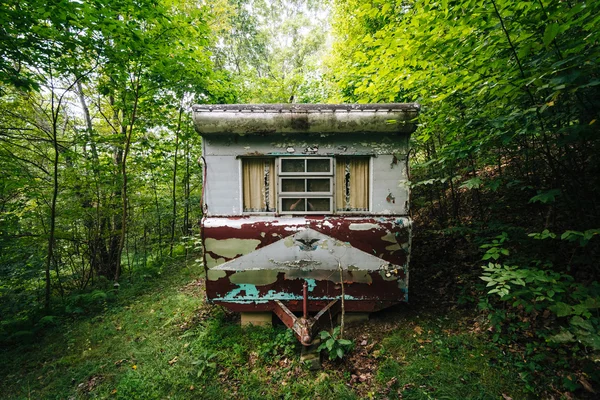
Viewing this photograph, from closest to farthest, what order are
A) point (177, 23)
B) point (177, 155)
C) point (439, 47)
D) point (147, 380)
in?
1. point (439, 47)
2. point (147, 380)
3. point (177, 23)
4. point (177, 155)

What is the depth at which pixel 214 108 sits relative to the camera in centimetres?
364

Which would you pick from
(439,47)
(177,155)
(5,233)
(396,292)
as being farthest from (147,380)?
(177,155)

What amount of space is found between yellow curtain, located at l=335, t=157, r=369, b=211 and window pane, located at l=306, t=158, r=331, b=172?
0.51ft

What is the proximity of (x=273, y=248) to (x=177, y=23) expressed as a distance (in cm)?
573

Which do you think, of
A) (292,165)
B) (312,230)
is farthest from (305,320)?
(292,165)

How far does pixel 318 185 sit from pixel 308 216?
0.54 m

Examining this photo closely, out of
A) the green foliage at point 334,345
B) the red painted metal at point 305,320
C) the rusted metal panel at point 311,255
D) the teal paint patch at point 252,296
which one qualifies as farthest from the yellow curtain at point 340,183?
the green foliage at point 334,345

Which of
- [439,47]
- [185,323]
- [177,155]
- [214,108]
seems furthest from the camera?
[177,155]

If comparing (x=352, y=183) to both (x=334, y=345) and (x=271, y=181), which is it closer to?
(x=271, y=181)

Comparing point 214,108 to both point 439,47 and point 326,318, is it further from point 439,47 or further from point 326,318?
point 326,318

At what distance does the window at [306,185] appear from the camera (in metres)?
3.88

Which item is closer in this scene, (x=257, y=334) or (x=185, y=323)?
(x=257, y=334)

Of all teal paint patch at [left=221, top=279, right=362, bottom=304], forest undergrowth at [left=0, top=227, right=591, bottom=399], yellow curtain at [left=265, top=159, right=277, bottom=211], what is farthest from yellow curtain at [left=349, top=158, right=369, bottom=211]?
forest undergrowth at [left=0, top=227, right=591, bottom=399]

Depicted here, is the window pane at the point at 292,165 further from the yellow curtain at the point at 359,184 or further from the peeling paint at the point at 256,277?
the peeling paint at the point at 256,277
